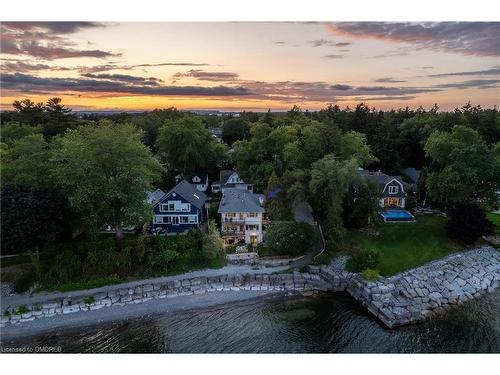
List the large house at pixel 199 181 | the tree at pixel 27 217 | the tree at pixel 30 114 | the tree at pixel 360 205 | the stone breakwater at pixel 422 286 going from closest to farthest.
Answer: the tree at pixel 27 217
the stone breakwater at pixel 422 286
the tree at pixel 360 205
the large house at pixel 199 181
the tree at pixel 30 114

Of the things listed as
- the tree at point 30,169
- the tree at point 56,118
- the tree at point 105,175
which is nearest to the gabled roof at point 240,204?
the tree at point 105,175

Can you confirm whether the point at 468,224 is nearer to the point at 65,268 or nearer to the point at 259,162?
the point at 259,162

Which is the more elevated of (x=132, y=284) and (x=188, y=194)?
(x=188, y=194)

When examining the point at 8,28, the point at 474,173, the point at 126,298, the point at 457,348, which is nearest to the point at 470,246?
the point at 474,173

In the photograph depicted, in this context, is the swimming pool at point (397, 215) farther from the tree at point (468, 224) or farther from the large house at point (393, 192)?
the tree at point (468, 224)

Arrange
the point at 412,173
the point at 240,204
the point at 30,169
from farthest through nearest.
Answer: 1. the point at 412,173
2. the point at 240,204
3. the point at 30,169

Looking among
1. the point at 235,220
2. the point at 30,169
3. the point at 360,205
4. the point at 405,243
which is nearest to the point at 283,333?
the point at 235,220
